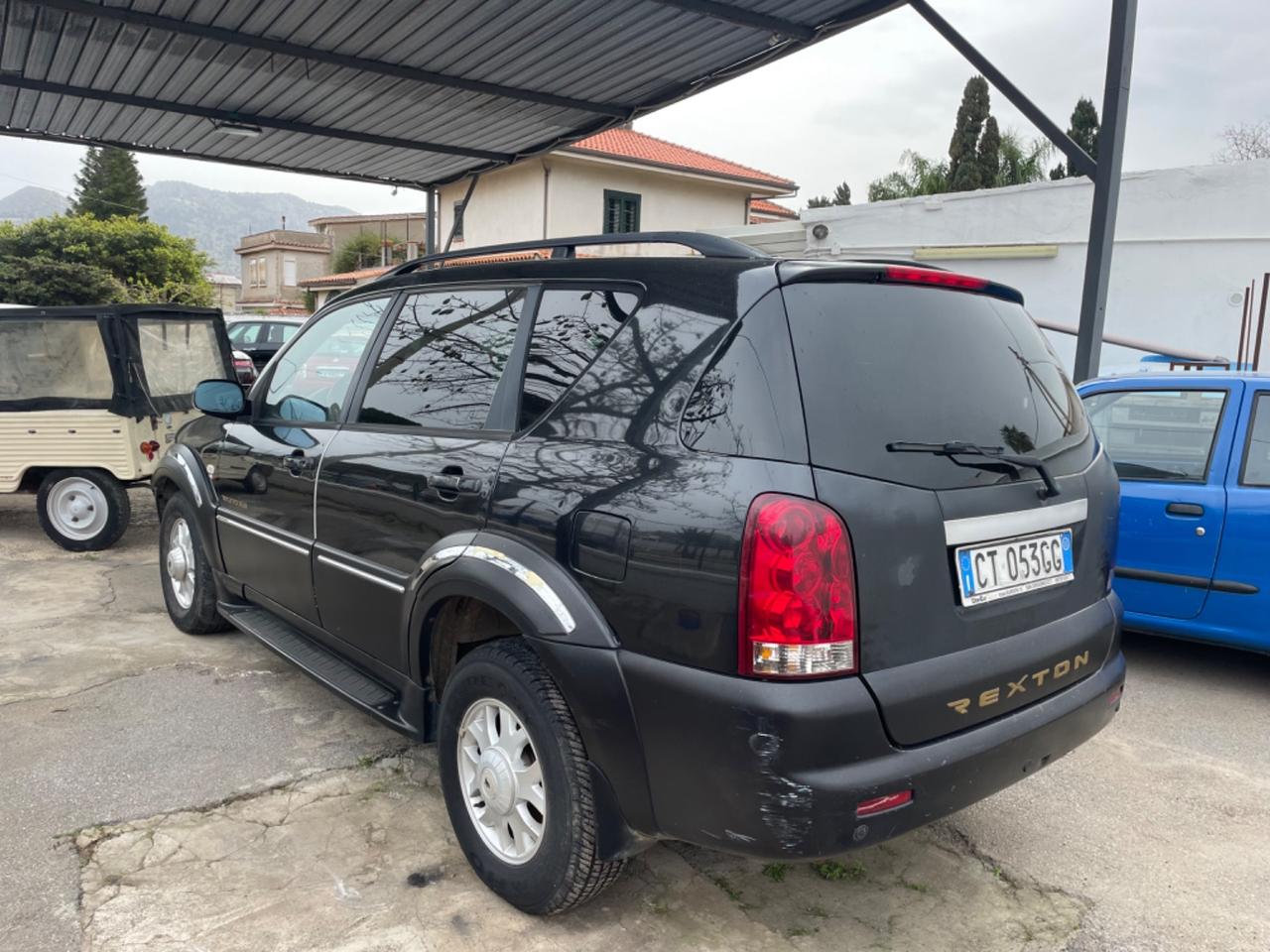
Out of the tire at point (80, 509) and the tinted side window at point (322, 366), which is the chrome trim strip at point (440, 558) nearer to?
the tinted side window at point (322, 366)

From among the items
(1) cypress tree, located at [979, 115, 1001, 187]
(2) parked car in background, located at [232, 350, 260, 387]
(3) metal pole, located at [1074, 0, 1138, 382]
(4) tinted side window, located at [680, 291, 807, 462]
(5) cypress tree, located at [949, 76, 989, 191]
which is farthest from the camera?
(5) cypress tree, located at [949, 76, 989, 191]

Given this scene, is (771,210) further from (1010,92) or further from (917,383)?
(917,383)

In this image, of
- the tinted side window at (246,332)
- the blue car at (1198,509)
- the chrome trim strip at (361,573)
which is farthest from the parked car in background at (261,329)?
the blue car at (1198,509)

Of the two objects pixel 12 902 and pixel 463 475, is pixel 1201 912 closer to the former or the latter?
pixel 463 475

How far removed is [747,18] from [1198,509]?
4189 mm

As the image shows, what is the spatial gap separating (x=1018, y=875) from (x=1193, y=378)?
3023 mm

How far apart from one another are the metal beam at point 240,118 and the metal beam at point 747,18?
436 centimetres

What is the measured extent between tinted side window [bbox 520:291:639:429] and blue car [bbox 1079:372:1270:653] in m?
3.34

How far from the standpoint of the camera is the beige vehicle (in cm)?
654

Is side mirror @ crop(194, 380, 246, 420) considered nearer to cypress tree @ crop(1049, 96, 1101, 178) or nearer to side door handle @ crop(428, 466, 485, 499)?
side door handle @ crop(428, 466, 485, 499)

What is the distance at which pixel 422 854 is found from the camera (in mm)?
2889

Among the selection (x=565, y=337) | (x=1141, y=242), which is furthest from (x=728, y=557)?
(x=1141, y=242)

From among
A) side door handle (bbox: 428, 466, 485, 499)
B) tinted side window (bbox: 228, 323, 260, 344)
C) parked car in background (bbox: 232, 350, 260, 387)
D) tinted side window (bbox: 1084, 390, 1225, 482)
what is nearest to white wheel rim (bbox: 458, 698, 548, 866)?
side door handle (bbox: 428, 466, 485, 499)

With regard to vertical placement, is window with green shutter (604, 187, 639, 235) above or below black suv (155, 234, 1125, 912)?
above
